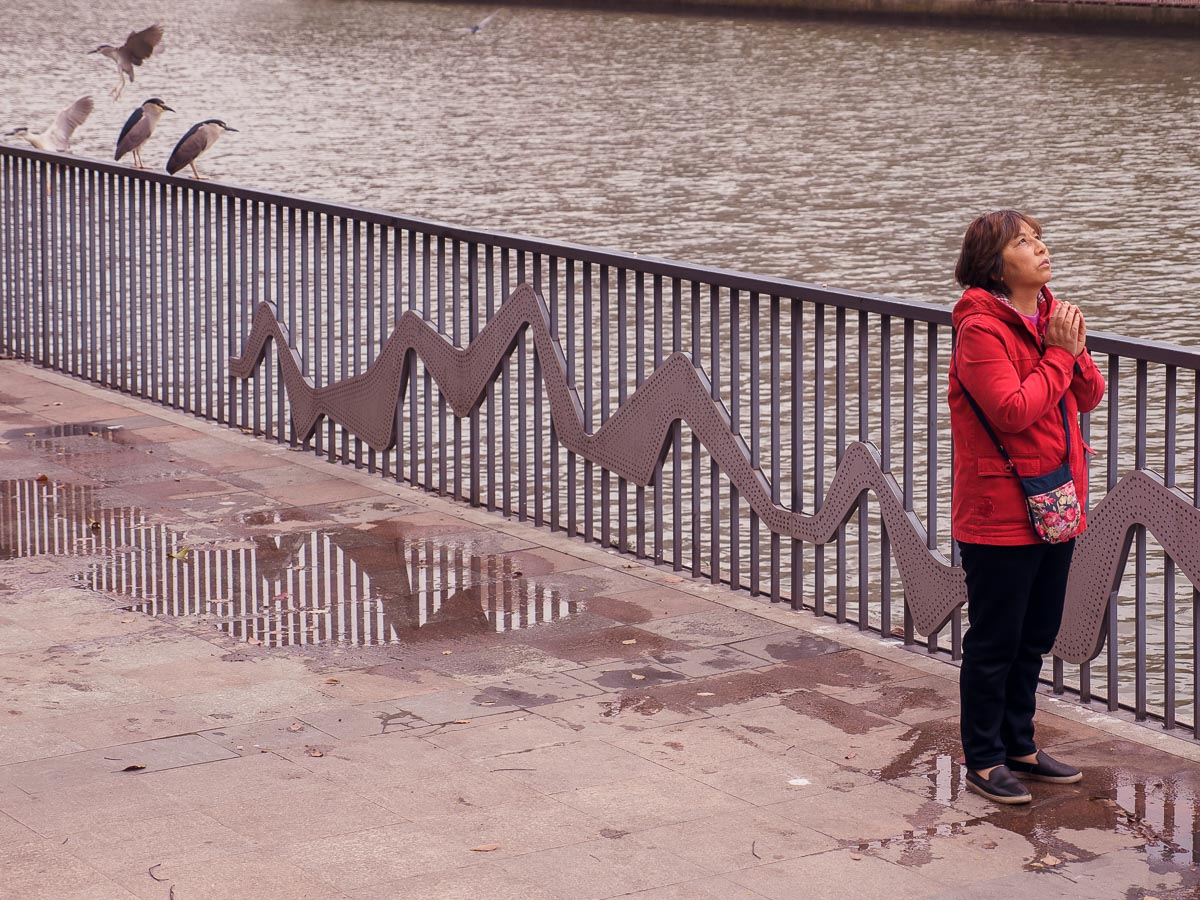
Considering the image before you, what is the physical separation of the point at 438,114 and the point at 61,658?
92.2 ft

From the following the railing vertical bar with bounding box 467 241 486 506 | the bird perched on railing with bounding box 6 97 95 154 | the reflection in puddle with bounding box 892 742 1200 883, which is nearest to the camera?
the reflection in puddle with bounding box 892 742 1200 883

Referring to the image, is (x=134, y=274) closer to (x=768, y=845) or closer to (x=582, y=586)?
(x=582, y=586)

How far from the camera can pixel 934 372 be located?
5.91 metres

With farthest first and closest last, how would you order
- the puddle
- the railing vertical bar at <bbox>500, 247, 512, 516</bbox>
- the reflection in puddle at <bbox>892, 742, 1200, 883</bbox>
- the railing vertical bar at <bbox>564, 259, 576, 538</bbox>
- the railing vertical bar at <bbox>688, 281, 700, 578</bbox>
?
the puddle, the railing vertical bar at <bbox>500, 247, 512, 516</bbox>, the railing vertical bar at <bbox>564, 259, 576, 538</bbox>, the railing vertical bar at <bbox>688, 281, 700, 578</bbox>, the reflection in puddle at <bbox>892, 742, 1200, 883</bbox>

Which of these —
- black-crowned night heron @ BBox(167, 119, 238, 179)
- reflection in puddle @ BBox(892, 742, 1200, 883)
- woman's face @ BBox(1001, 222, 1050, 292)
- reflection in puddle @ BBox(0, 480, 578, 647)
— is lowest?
reflection in puddle @ BBox(892, 742, 1200, 883)

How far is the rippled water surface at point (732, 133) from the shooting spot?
746 inches

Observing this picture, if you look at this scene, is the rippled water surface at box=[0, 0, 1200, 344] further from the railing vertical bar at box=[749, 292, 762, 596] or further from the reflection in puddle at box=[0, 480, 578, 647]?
the reflection in puddle at box=[0, 480, 578, 647]

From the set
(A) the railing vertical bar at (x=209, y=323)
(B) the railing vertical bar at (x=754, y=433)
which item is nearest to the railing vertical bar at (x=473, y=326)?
(B) the railing vertical bar at (x=754, y=433)

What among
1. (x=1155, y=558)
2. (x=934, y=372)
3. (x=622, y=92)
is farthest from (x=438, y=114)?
(x=934, y=372)

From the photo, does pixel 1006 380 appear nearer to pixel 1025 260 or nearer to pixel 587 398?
pixel 1025 260

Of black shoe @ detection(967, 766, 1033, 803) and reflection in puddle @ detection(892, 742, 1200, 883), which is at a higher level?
black shoe @ detection(967, 766, 1033, 803)

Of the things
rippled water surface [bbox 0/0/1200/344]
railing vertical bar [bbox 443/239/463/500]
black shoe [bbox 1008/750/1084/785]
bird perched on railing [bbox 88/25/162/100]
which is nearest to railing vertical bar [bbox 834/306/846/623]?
black shoe [bbox 1008/750/1084/785]

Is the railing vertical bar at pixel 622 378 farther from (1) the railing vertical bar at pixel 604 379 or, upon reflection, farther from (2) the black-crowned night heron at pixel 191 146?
(2) the black-crowned night heron at pixel 191 146

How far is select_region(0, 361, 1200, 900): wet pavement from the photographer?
434 cm
